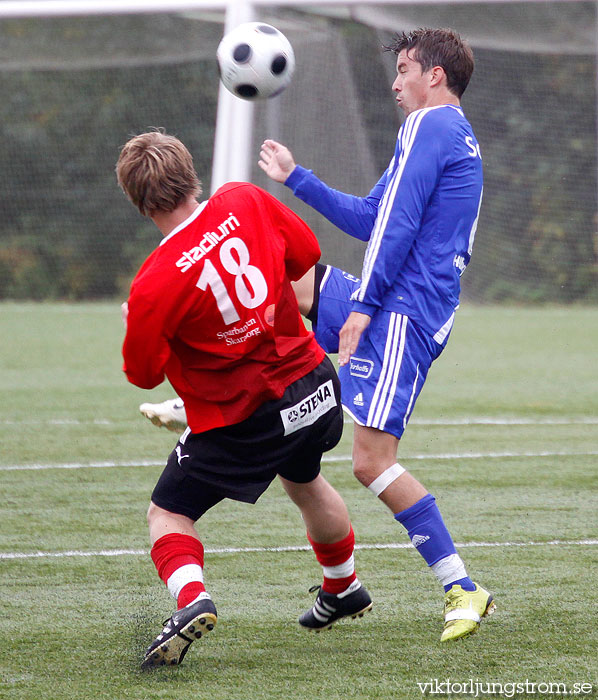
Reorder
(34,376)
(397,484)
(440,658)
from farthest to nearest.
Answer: (34,376), (397,484), (440,658)

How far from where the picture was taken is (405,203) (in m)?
3.27

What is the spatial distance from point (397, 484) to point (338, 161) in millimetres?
10502

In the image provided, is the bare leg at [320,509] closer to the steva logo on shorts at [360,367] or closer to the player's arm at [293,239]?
the steva logo on shorts at [360,367]

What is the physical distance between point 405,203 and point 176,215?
714 millimetres

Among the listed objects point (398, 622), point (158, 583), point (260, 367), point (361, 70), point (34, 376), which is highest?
point (260, 367)

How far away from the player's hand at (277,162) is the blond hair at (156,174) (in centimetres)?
51

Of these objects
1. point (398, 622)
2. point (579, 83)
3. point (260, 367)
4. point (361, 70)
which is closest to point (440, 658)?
point (398, 622)

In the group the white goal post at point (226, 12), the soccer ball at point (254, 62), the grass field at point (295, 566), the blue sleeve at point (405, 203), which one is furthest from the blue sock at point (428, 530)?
the white goal post at point (226, 12)

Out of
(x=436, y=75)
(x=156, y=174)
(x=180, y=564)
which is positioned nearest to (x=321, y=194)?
(x=436, y=75)

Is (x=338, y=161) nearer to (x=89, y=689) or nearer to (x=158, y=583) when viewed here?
(x=158, y=583)

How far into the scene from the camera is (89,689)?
285cm

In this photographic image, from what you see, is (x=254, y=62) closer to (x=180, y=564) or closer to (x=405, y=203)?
(x=405, y=203)

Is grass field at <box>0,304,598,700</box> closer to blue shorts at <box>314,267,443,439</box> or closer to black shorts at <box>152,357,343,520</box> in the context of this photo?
black shorts at <box>152,357,343,520</box>

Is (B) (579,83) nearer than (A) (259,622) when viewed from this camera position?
No
